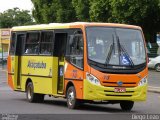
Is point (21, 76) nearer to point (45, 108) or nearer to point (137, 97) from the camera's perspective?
point (45, 108)

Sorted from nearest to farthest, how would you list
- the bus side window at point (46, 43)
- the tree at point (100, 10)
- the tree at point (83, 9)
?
the bus side window at point (46, 43)
the tree at point (100, 10)
the tree at point (83, 9)

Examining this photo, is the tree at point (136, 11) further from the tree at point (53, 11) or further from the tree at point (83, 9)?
the tree at point (53, 11)

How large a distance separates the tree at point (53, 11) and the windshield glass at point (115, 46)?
45.3 meters

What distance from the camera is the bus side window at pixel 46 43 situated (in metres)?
20.5

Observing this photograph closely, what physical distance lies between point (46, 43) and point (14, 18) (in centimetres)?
9001

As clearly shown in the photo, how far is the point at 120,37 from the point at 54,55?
8.44 feet

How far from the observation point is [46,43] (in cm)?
2080

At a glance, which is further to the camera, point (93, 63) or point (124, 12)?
point (124, 12)

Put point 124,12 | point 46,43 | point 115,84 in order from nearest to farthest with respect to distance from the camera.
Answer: point 115,84
point 46,43
point 124,12

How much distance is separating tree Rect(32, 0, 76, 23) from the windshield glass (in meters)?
45.3

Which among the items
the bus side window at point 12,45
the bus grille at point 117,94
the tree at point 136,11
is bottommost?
the bus grille at point 117,94

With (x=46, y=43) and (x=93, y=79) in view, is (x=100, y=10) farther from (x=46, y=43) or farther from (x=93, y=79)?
(x=93, y=79)

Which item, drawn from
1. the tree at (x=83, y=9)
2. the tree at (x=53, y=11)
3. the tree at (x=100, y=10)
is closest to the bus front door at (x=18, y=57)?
the tree at (x=100, y=10)

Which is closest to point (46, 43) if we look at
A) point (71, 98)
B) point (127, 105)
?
point (71, 98)
